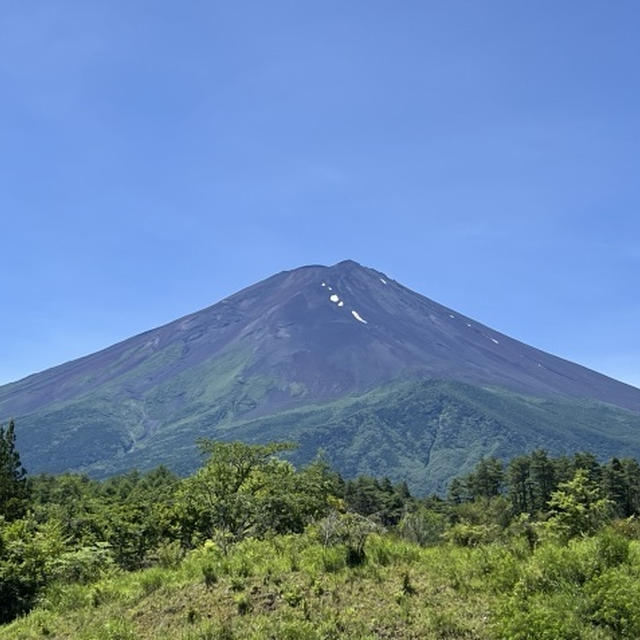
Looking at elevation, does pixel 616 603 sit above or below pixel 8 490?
above

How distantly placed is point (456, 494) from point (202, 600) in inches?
2793

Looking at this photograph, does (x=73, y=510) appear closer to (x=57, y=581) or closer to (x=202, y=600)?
(x=57, y=581)

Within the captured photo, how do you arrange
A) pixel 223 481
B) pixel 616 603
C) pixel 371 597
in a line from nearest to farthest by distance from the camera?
pixel 616 603, pixel 371 597, pixel 223 481

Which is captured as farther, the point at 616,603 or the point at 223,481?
the point at 223,481

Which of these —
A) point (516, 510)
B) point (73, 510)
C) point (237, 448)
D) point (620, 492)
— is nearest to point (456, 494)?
point (516, 510)

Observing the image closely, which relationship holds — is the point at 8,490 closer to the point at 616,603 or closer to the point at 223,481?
the point at 223,481

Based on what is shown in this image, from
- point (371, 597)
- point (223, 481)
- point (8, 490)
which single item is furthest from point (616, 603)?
point (8, 490)

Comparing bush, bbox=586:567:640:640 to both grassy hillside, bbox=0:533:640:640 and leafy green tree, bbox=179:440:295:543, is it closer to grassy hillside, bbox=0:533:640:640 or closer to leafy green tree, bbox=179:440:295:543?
grassy hillside, bbox=0:533:640:640

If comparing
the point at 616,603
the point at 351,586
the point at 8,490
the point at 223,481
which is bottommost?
the point at 8,490

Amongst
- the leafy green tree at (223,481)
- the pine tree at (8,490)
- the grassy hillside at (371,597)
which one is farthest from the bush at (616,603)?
the pine tree at (8,490)

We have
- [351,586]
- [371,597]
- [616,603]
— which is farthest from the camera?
[351,586]

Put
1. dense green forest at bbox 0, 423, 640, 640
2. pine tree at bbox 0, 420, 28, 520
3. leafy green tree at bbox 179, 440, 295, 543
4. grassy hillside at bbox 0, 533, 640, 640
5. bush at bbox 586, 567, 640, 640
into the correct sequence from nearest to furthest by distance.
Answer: bush at bbox 586, 567, 640, 640 → grassy hillside at bbox 0, 533, 640, 640 → dense green forest at bbox 0, 423, 640, 640 → leafy green tree at bbox 179, 440, 295, 543 → pine tree at bbox 0, 420, 28, 520

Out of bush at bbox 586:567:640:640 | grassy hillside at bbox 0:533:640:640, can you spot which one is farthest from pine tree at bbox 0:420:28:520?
bush at bbox 586:567:640:640

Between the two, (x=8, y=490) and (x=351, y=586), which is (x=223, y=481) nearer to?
(x=8, y=490)
